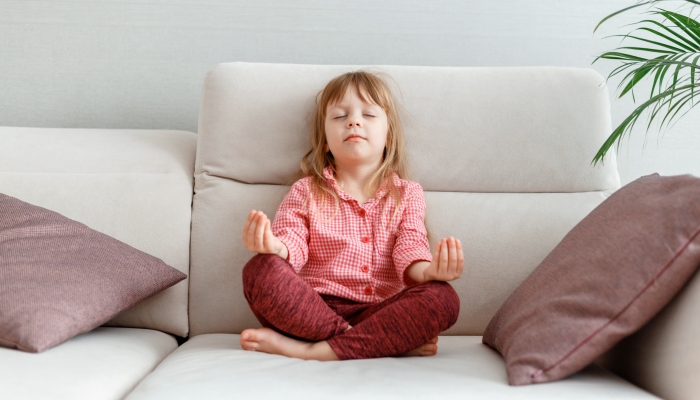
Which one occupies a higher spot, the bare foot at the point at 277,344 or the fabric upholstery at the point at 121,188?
the fabric upholstery at the point at 121,188

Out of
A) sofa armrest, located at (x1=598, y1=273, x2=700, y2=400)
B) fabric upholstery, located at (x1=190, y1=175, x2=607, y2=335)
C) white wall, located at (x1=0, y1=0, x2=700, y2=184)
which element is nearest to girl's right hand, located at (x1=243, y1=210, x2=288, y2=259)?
fabric upholstery, located at (x1=190, y1=175, x2=607, y2=335)

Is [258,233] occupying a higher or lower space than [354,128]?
lower

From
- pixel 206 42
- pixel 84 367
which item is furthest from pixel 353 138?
pixel 84 367

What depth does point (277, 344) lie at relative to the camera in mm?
1272

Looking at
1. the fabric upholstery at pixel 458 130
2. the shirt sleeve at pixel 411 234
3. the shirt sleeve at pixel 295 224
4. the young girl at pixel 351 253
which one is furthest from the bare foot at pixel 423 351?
the fabric upholstery at pixel 458 130

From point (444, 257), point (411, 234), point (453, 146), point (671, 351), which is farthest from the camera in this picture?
point (453, 146)

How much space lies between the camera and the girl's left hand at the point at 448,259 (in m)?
1.25

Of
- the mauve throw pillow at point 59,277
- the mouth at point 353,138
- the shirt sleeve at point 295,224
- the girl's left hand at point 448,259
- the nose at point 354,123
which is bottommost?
the mauve throw pillow at point 59,277

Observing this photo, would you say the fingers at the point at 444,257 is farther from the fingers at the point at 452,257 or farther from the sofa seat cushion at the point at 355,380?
the sofa seat cushion at the point at 355,380

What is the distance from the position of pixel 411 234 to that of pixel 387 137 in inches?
11.3

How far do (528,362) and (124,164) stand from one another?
1165 millimetres

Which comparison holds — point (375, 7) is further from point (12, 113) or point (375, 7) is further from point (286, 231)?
point (12, 113)

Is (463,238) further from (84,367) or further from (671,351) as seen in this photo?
(84,367)

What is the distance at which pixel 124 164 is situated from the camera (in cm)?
167
